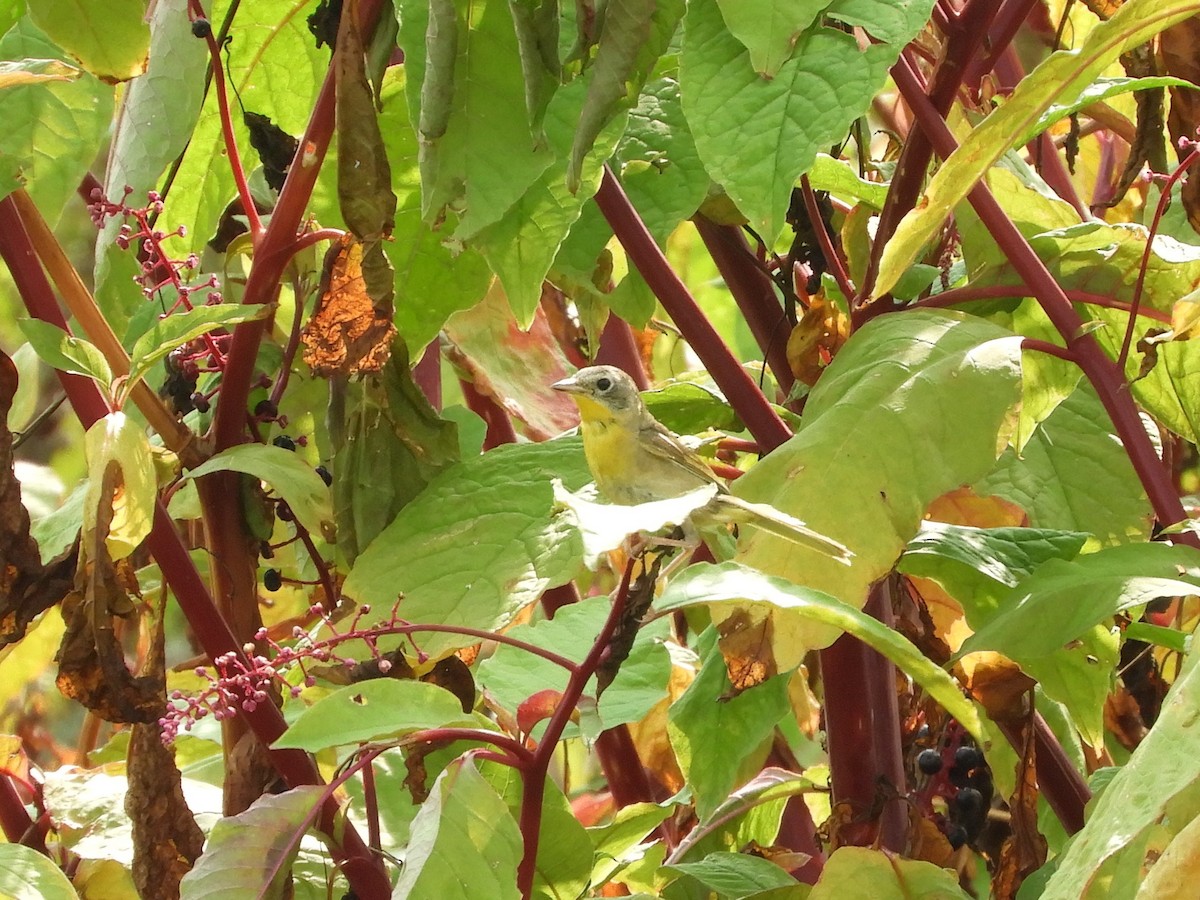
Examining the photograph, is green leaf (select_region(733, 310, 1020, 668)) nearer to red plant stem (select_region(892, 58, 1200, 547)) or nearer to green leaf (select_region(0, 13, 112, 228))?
red plant stem (select_region(892, 58, 1200, 547))

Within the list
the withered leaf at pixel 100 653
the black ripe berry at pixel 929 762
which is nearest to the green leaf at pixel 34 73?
the withered leaf at pixel 100 653

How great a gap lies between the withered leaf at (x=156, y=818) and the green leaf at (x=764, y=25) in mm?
533

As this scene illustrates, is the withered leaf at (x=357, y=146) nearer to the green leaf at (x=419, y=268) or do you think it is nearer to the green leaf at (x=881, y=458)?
the green leaf at (x=419, y=268)

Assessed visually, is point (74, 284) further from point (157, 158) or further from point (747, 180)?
point (747, 180)

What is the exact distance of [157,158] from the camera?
37.5 inches

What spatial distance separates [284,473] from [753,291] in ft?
1.45

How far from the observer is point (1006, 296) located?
94 cm

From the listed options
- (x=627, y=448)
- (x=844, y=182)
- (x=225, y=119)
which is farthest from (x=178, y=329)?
(x=844, y=182)

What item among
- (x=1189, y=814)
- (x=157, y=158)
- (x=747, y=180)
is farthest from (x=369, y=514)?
(x=1189, y=814)

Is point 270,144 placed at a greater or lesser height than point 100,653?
greater

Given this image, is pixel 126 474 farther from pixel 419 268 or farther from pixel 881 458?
pixel 881 458

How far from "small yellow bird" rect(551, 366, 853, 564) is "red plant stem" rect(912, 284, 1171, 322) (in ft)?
0.67

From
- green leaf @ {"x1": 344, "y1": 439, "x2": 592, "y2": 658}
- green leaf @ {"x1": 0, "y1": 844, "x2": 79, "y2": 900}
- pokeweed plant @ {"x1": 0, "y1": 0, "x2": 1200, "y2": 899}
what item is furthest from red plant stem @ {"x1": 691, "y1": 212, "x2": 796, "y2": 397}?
green leaf @ {"x1": 0, "y1": 844, "x2": 79, "y2": 900}

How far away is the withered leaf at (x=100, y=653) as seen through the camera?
835mm
